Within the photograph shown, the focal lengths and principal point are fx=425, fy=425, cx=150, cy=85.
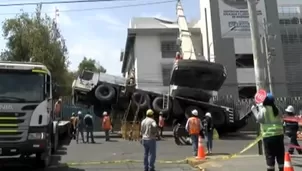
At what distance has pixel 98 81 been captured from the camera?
26.6 metres

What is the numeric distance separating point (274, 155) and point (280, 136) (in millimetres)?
429

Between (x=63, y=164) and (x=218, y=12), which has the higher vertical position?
(x=218, y=12)

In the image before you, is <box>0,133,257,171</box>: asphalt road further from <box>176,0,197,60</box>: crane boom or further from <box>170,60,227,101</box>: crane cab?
<box>176,0,197,60</box>: crane boom

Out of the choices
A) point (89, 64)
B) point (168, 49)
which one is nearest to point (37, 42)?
point (168, 49)

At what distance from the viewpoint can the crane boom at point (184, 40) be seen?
109ft

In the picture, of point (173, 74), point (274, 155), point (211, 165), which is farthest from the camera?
point (173, 74)

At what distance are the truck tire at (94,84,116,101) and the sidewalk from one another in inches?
552

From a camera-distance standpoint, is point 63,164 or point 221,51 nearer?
point 63,164

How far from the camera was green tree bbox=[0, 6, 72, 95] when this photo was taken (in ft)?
135

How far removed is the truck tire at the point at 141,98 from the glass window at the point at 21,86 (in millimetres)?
14989

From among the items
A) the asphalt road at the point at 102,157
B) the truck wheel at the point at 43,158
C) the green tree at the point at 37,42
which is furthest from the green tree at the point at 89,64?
the truck wheel at the point at 43,158

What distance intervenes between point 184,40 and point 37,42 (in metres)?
15.0

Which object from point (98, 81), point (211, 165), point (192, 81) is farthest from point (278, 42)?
point (211, 165)

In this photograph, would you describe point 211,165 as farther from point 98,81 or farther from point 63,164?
point 98,81
